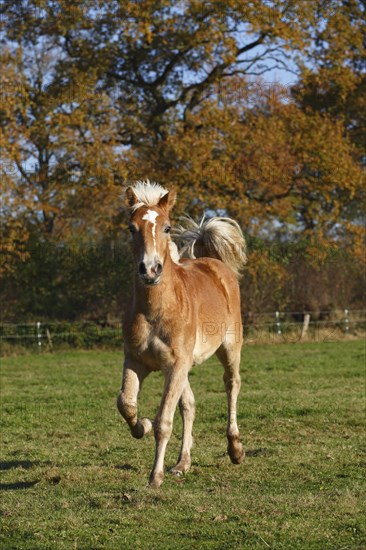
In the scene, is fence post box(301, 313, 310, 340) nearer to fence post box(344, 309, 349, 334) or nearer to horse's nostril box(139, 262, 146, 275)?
fence post box(344, 309, 349, 334)

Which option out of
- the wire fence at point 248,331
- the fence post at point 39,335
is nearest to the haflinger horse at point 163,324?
the fence post at point 39,335

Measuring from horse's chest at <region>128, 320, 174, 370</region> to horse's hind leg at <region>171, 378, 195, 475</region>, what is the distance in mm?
1213

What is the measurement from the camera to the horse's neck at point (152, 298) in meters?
7.14

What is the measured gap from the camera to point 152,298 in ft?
23.4

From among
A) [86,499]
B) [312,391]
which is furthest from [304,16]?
[86,499]

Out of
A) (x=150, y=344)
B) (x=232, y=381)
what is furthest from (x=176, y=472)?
(x=232, y=381)

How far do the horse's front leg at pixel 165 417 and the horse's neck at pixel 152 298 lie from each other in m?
0.50

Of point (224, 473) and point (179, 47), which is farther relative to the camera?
point (179, 47)

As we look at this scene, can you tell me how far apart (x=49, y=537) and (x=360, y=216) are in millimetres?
28021

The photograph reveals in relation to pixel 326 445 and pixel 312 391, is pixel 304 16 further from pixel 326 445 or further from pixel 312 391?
pixel 326 445

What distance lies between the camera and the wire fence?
24.4 meters

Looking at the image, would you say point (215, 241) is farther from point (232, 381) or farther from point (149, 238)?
point (149, 238)

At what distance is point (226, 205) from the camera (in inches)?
1000

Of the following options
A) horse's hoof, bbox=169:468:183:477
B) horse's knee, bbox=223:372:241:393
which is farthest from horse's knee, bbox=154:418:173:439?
→ horse's knee, bbox=223:372:241:393
